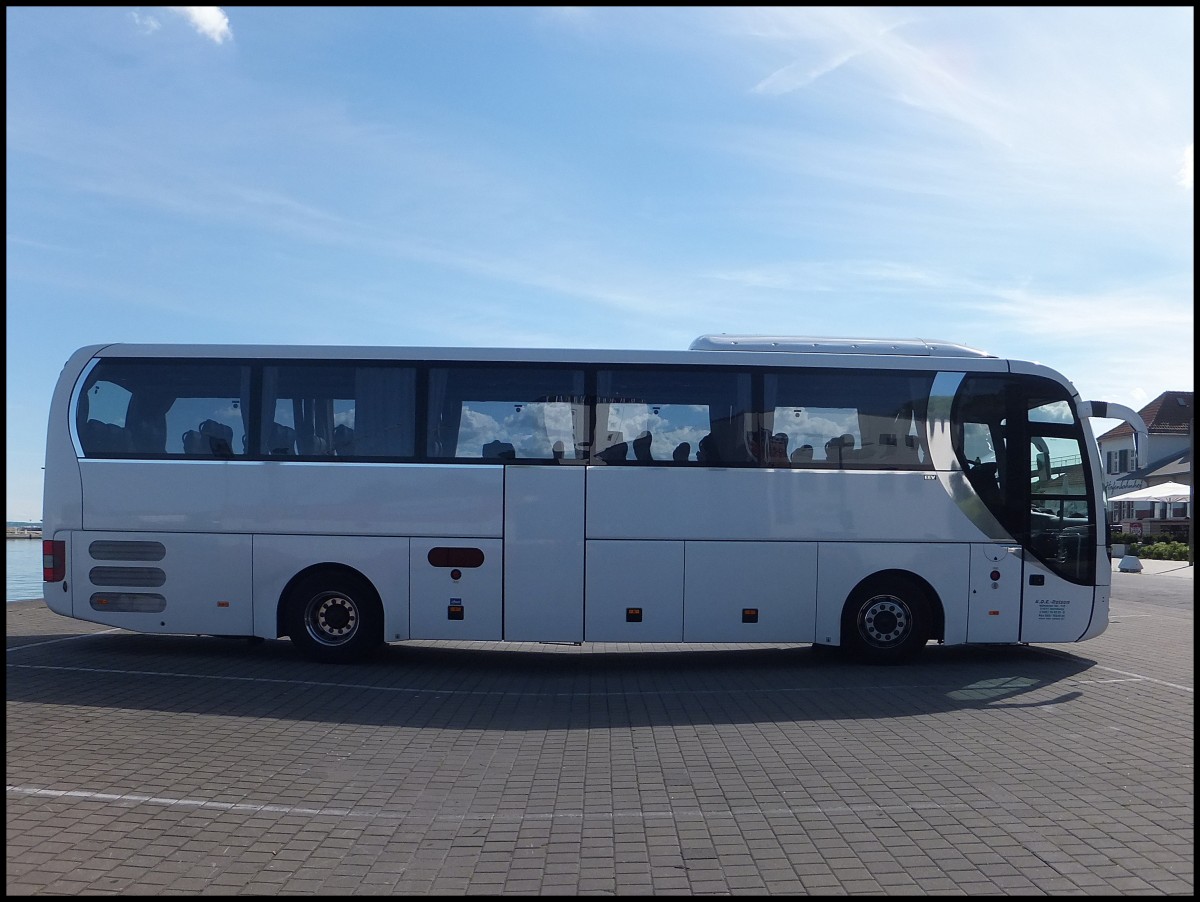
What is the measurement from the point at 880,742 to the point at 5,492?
20.0 ft

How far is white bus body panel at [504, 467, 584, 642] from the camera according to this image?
1161 centimetres

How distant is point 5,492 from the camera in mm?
4941

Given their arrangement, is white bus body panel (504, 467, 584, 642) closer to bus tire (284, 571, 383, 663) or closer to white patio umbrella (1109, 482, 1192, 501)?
bus tire (284, 571, 383, 663)

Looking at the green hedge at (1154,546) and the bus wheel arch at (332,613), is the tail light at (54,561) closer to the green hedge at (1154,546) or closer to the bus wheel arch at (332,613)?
the bus wheel arch at (332,613)

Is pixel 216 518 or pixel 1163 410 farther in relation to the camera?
pixel 1163 410

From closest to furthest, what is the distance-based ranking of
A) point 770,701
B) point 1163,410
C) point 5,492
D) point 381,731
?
point 5,492, point 381,731, point 770,701, point 1163,410

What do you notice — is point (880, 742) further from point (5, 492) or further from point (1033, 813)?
point (5, 492)

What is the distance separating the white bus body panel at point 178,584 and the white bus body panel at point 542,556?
3.03 m

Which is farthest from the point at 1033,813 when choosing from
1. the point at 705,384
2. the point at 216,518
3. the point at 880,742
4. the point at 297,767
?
the point at 216,518

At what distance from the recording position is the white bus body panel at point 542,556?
11.6m

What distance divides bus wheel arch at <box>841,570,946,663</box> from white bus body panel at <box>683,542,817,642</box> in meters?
0.48

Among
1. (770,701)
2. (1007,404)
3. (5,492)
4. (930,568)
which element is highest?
(1007,404)

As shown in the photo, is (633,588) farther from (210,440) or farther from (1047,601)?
(210,440)

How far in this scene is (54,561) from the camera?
11883 mm
